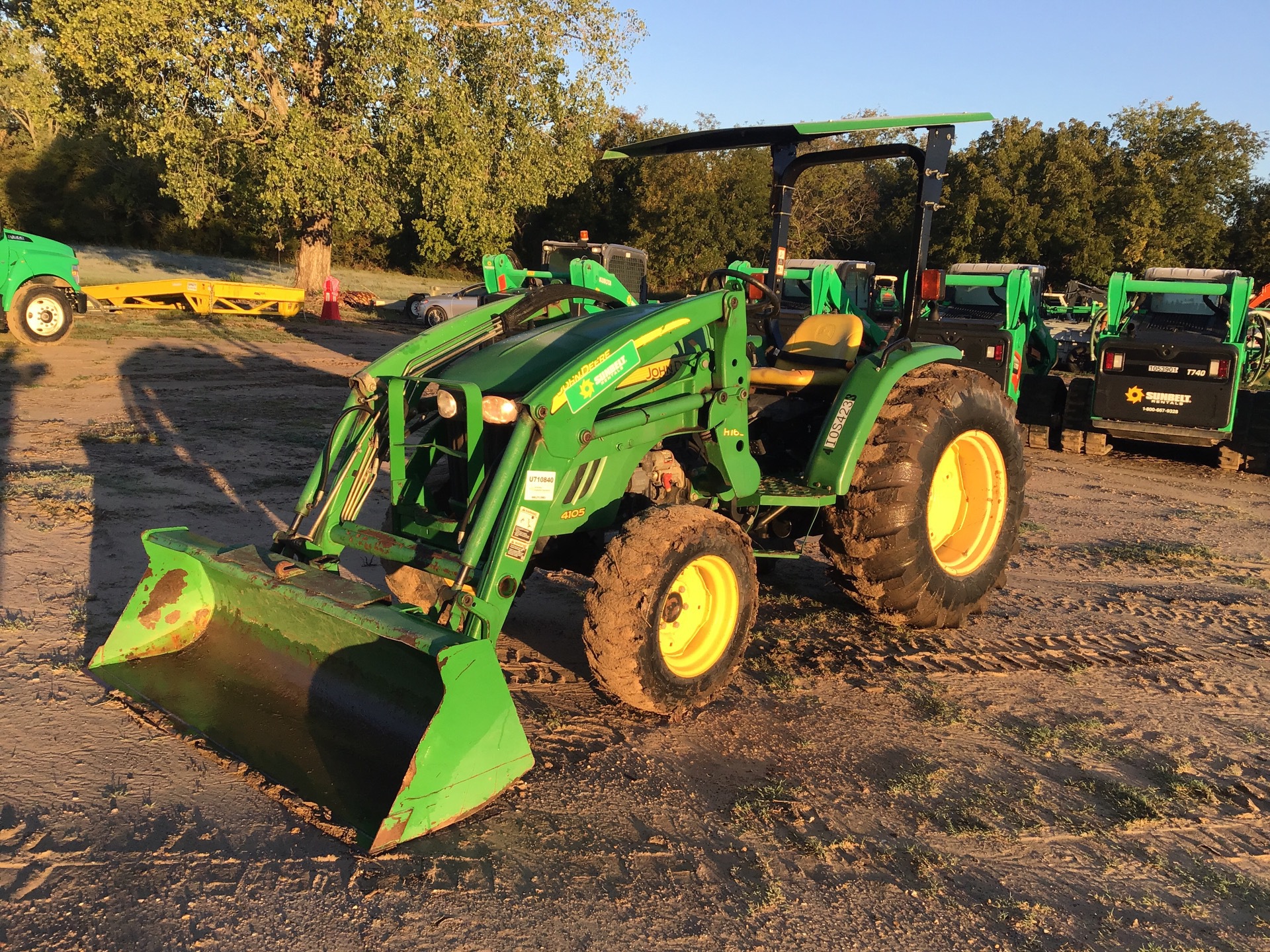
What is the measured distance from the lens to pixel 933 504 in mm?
5148

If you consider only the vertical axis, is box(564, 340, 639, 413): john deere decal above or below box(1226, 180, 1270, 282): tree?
below

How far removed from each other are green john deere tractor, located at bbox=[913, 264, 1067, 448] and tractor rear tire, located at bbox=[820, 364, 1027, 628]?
17.3ft

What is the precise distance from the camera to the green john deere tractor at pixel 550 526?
321cm

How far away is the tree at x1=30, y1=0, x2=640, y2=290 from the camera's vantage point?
64.4ft

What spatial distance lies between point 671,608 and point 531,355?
3.92ft

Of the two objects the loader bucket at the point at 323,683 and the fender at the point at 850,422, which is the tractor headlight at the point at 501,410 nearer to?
the loader bucket at the point at 323,683

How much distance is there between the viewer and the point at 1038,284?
42.3ft

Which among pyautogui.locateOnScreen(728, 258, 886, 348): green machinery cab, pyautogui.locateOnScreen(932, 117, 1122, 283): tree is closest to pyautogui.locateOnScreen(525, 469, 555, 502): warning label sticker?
pyautogui.locateOnScreen(728, 258, 886, 348): green machinery cab

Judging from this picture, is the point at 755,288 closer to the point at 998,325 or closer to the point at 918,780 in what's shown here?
the point at 918,780

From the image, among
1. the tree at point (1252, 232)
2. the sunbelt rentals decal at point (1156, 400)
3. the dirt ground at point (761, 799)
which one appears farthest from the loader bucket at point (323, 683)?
the tree at point (1252, 232)

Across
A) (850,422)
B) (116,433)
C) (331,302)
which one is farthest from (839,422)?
(331,302)

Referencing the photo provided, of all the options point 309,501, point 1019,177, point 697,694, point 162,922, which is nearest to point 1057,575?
point 697,694

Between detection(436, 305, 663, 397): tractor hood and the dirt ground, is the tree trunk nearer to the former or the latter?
the dirt ground

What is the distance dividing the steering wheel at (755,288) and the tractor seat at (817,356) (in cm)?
36
